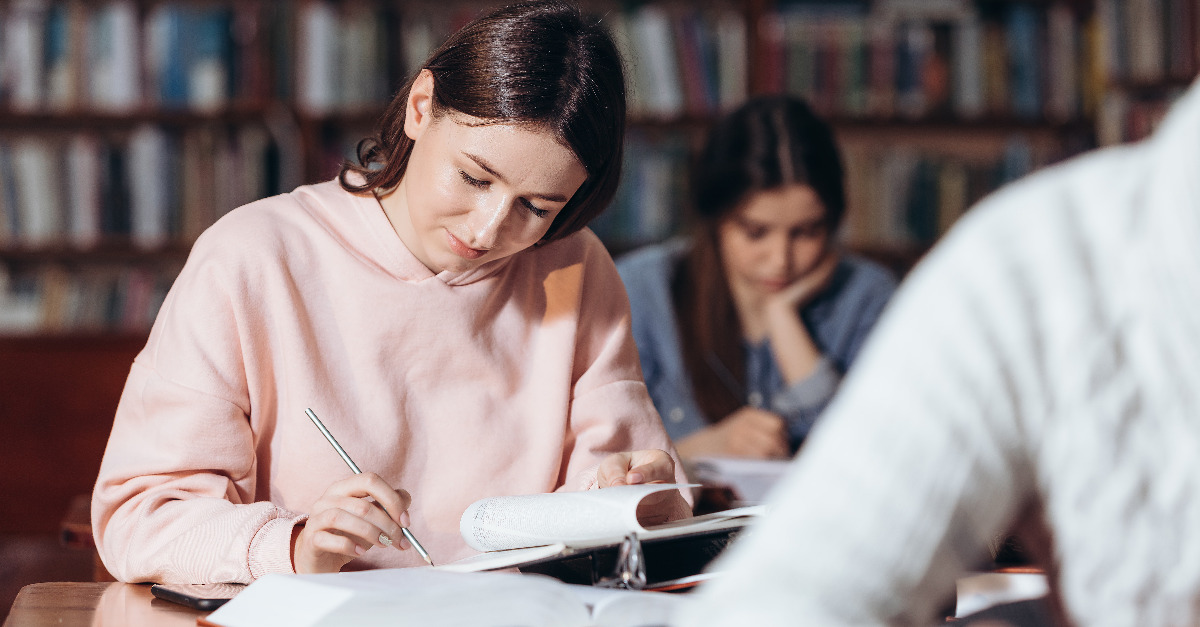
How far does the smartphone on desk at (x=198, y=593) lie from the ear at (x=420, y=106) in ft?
1.56

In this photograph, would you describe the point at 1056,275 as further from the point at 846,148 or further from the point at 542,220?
the point at 846,148

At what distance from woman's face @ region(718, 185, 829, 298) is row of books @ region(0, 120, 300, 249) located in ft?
4.87

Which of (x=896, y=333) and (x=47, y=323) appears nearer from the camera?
(x=896, y=333)

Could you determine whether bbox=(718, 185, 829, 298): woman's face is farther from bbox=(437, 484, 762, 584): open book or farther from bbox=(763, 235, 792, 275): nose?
bbox=(437, 484, 762, 584): open book

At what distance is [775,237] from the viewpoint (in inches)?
77.9

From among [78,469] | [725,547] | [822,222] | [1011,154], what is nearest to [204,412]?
[725,547]

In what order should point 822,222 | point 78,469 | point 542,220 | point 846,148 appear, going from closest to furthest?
point 542,220 → point 822,222 → point 78,469 → point 846,148

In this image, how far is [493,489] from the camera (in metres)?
1.07

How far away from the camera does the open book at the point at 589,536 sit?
71 cm

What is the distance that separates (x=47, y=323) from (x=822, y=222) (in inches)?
88.5

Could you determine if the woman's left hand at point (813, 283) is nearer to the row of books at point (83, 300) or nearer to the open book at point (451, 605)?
the open book at point (451, 605)

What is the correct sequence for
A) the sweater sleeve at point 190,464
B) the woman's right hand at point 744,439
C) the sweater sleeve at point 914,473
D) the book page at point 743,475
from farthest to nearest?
the woman's right hand at point 744,439 < the book page at point 743,475 < the sweater sleeve at point 190,464 < the sweater sleeve at point 914,473

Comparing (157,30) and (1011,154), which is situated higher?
(157,30)

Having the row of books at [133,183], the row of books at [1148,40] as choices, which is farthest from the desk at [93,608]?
the row of books at [1148,40]
